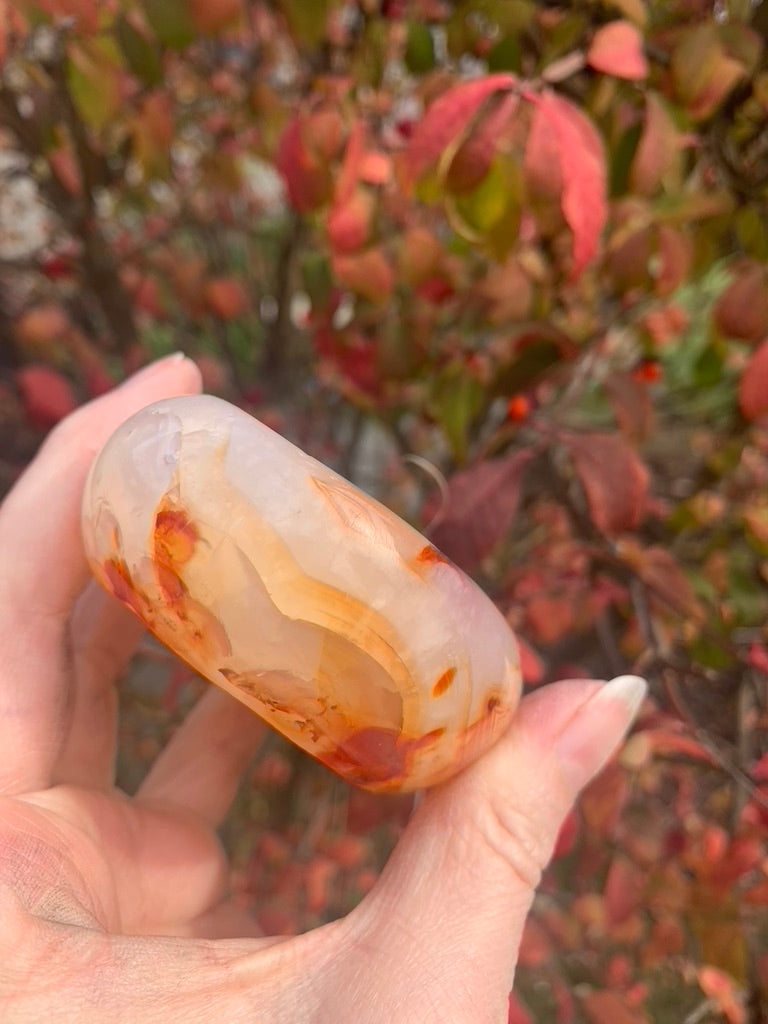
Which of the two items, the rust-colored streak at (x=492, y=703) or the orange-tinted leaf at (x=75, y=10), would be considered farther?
the orange-tinted leaf at (x=75, y=10)

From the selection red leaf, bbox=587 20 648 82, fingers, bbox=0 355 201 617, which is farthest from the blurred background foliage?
fingers, bbox=0 355 201 617

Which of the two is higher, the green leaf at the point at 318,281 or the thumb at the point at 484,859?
the green leaf at the point at 318,281

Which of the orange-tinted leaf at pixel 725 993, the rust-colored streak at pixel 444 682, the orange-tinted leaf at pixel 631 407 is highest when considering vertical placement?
the rust-colored streak at pixel 444 682

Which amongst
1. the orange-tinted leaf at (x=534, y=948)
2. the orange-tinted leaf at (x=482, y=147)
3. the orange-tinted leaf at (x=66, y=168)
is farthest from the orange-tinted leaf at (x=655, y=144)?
the orange-tinted leaf at (x=534, y=948)

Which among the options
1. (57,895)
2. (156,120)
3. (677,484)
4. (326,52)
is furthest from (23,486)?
(677,484)

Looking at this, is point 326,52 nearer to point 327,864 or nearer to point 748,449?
point 748,449

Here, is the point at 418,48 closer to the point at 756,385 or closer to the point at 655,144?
the point at 655,144

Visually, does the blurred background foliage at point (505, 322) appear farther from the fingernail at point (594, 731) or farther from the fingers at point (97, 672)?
the fingers at point (97, 672)
